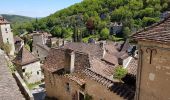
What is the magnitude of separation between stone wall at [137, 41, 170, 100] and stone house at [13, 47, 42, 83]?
24424 millimetres

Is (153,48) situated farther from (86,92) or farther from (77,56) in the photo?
(77,56)

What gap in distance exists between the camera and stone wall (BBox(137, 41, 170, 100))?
10570 millimetres

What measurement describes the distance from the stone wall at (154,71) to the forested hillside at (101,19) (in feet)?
270

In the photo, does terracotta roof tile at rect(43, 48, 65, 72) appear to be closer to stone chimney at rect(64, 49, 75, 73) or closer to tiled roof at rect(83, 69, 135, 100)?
stone chimney at rect(64, 49, 75, 73)

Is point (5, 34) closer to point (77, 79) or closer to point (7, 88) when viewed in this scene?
point (77, 79)

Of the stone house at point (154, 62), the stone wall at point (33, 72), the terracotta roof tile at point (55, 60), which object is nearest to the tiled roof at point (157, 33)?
the stone house at point (154, 62)

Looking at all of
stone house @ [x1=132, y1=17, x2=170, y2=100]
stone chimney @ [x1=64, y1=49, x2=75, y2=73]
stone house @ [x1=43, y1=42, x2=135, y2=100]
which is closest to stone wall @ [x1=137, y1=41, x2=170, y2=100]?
stone house @ [x1=132, y1=17, x2=170, y2=100]

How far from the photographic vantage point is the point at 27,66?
1350 inches

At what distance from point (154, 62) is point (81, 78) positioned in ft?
34.1

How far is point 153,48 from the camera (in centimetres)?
1076

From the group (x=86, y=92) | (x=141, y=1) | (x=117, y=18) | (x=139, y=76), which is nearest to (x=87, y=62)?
(x=86, y=92)

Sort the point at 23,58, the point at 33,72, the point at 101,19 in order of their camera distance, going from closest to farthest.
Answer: the point at 23,58, the point at 33,72, the point at 101,19

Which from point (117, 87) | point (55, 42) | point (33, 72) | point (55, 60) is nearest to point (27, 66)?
point (33, 72)

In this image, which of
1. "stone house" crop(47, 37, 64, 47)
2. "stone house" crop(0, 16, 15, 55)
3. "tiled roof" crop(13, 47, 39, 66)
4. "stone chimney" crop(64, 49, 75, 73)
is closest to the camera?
"stone chimney" crop(64, 49, 75, 73)
